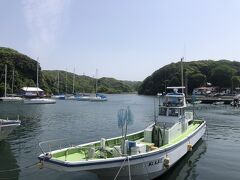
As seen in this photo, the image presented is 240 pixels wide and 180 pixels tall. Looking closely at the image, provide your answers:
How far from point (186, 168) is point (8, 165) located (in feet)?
41.7

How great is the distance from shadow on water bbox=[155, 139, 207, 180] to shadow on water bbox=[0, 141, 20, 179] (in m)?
9.38

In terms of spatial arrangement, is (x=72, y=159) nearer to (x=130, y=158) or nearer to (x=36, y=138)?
(x=130, y=158)

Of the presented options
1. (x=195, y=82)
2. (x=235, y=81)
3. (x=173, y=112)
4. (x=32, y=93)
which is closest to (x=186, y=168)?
(x=173, y=112)

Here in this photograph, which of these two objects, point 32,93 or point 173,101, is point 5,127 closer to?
point 173,101

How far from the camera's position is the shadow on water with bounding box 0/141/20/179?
66.1ft

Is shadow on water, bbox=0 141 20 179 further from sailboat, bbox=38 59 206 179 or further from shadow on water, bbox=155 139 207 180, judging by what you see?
shadow on water, bbox=155 139 207 180

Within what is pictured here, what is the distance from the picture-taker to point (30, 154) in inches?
1012

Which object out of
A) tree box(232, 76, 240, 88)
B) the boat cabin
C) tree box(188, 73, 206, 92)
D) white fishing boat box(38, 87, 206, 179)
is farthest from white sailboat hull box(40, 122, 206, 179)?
tree box(188, 73, 206, 92)

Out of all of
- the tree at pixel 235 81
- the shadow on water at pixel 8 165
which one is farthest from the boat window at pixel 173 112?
the tree at pixel 235 81

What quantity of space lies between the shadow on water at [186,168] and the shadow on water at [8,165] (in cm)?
938

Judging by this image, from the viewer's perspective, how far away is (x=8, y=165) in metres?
22.5

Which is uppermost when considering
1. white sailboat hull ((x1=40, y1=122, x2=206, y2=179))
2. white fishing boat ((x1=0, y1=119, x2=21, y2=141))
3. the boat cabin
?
the boat cabin

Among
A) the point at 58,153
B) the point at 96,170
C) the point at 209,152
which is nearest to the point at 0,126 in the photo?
the point at 58,153

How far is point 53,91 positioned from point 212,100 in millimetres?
104717
